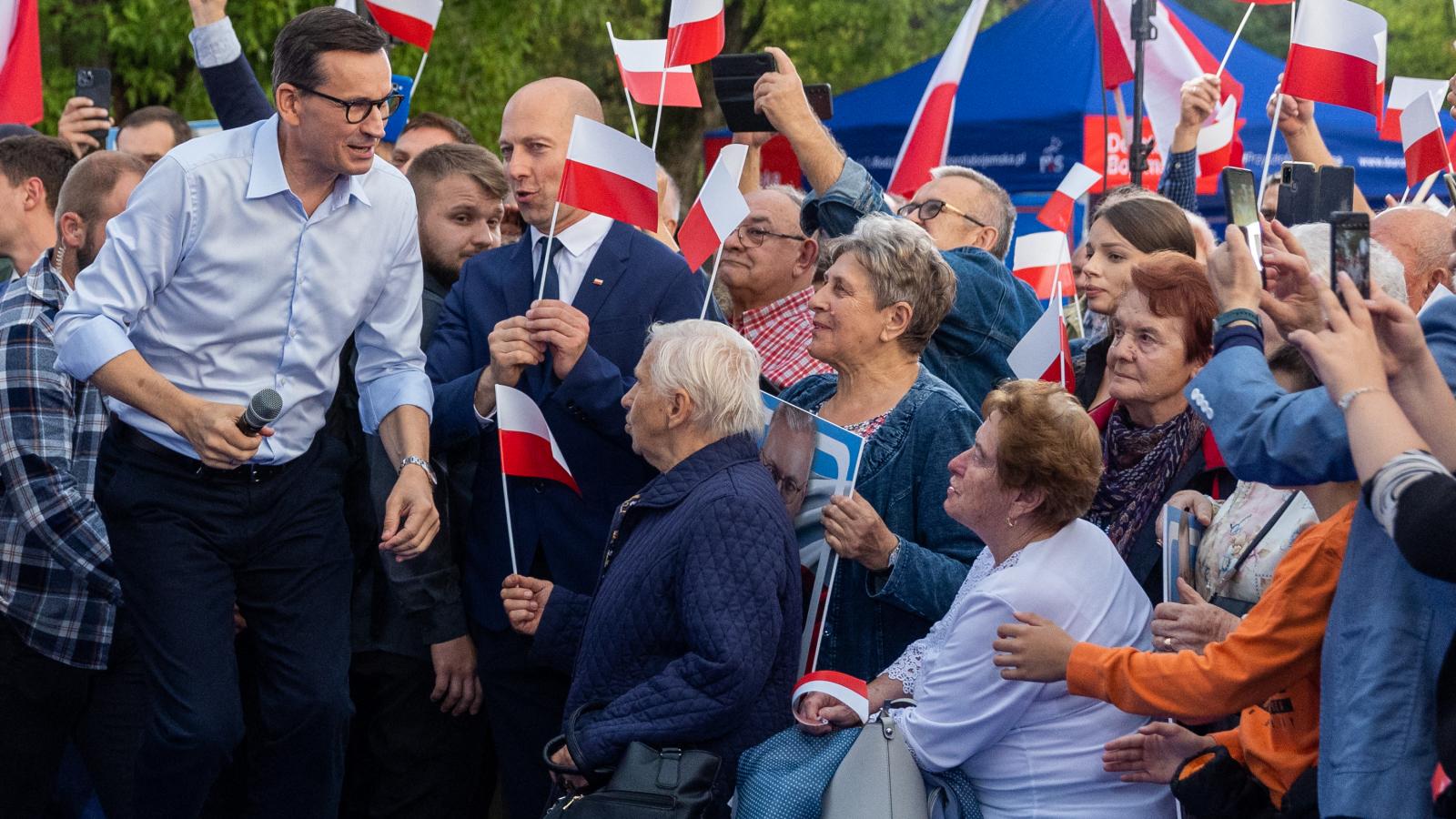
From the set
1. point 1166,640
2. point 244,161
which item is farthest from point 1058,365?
point 244,161

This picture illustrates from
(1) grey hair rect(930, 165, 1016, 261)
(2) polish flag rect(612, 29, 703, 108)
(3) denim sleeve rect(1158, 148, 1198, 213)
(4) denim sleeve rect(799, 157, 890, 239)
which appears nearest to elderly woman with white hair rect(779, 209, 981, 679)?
(4) denim sleeve rect(799, 157, 890, 239)

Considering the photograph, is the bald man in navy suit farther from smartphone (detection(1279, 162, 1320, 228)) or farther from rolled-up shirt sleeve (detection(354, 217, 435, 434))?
smartphone (detection(1279, 162, 1320, 228))

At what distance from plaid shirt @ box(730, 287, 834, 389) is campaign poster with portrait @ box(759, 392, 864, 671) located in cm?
123

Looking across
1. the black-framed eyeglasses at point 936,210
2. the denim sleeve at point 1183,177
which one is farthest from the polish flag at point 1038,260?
the black-framed eyeglasses at point 936,210

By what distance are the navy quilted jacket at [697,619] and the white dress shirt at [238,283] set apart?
89cm

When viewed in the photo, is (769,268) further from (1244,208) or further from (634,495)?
(1244,208)

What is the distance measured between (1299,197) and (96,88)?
562 cm

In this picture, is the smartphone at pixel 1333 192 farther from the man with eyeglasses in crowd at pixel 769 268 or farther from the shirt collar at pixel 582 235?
the man with eyeglasses in crowd at pixel 769 268

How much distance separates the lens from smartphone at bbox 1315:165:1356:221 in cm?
319

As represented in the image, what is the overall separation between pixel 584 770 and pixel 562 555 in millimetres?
994

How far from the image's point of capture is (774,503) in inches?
154

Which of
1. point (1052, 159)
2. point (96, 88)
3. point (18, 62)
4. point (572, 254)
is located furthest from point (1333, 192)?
point (1052, 159)

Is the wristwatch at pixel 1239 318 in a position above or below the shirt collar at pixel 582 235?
above

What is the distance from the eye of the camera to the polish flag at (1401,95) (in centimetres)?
620
